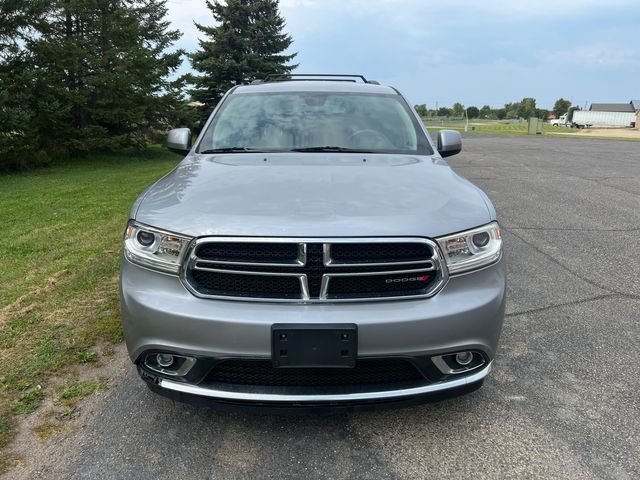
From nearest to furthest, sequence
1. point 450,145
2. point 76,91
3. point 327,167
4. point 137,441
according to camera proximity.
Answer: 1. point 137,441
2. point 327,167
3. point 450,145
4. point 76,91

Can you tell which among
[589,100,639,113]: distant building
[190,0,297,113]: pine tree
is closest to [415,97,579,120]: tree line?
[589,100,639,113]: distant building

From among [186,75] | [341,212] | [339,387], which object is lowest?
[339,387]

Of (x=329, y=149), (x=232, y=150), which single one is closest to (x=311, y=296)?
(x=329, y=149)

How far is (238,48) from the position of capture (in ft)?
82.8

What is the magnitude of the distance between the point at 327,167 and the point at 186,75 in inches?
698

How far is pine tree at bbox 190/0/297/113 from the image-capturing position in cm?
2370

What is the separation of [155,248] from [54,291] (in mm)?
2472

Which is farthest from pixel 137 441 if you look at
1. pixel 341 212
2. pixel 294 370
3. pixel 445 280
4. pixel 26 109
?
pixel 26 109

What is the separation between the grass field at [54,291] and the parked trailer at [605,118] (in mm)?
98609

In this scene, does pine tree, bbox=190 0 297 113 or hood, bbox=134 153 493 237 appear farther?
pine tree, bbox=190 0 297 113

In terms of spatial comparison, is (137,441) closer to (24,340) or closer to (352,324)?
(352,324)

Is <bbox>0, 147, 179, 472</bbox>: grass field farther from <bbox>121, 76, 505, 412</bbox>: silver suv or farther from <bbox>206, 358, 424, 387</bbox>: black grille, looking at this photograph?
<bbox>206, 358, 424, 387</bbox>: black grille

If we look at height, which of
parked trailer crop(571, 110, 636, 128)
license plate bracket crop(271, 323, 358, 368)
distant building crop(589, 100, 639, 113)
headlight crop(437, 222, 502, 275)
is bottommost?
parked trailer crop(571, 110, 636, 128)

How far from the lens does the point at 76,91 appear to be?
14570 mm
